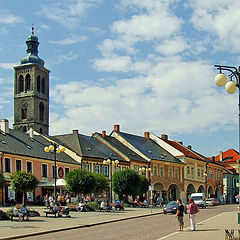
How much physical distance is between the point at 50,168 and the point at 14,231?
32.0 meters

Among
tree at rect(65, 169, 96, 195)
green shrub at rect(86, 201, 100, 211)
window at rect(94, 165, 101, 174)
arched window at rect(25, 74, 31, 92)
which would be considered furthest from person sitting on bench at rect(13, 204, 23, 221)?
arched window at rect(25, 74, 31, 92)

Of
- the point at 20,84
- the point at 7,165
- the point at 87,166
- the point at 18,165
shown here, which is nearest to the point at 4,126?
the point at 18,165

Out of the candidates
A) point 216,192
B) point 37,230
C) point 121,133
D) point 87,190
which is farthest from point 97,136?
point 37,230

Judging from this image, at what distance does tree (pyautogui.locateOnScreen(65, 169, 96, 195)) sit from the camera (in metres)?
43.9

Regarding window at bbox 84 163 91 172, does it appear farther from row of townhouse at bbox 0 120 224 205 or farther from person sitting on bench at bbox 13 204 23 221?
person sitting on bench at bbox 13 204 23 221

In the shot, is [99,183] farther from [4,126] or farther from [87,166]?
[87,166]

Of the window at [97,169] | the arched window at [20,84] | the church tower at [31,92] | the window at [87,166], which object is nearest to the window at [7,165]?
the window at [87,166]

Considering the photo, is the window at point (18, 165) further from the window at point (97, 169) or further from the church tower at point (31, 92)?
the church tower at point (31, 92)

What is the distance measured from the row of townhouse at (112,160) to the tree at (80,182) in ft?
7.41

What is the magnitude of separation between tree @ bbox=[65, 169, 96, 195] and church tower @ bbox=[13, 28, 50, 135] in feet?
224

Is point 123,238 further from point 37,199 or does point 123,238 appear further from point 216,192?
A: point 216,192

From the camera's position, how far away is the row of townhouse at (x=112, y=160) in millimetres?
50844

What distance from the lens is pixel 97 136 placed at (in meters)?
71.8

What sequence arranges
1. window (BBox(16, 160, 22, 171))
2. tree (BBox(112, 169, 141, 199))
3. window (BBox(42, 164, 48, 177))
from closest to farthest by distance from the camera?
window (BBox(16, 160, 22, 171)), window (BBox(42, 164, 48, 177)), tree (BBox(112, 169, 141, 199))
